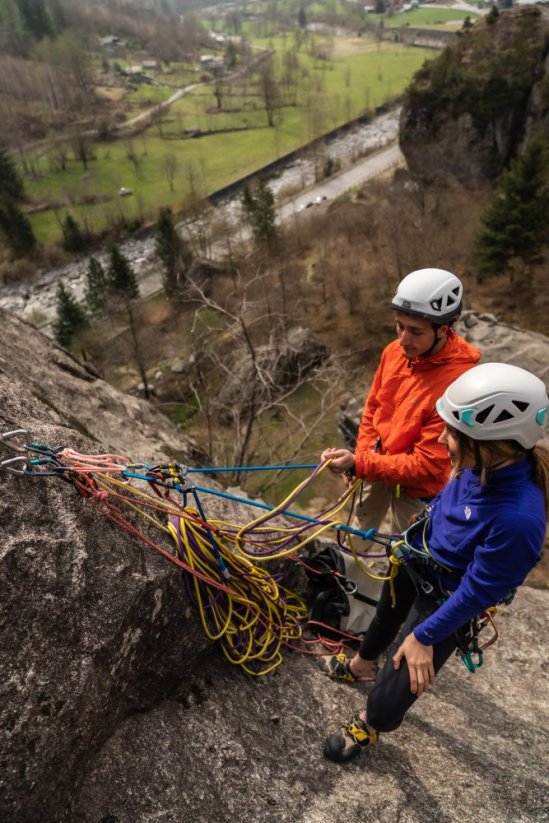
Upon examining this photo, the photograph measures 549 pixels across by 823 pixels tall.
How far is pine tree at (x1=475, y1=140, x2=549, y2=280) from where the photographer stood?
18.7 m

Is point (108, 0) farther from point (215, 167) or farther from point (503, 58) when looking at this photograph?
point (503, 58)

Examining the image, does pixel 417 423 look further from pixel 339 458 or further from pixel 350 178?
pixel 350 178

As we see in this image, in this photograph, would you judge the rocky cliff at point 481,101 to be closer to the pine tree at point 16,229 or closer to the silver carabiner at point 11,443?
the pine tree at point 16,229

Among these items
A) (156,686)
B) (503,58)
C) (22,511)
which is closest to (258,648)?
(156,686)

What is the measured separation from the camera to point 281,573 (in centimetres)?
374

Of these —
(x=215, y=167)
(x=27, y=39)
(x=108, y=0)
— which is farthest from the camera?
(x=108, y=0)

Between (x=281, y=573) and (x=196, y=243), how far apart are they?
3657 centimetres

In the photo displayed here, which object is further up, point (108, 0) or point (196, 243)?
point (108, 0)

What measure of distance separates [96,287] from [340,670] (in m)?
32.8

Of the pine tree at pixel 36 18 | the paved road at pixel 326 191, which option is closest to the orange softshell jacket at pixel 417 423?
the paved road at pixel 326 191

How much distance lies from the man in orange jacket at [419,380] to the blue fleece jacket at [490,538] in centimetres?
58

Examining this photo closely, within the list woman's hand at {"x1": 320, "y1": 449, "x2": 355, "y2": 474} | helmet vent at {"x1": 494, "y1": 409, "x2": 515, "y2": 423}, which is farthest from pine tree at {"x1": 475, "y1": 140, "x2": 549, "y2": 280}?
helmet vent at {"x1": 494, "y1": 409, "x2": 515, "y2": 423}

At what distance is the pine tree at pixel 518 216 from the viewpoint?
18.7 metres

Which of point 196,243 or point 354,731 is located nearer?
point 354,731
